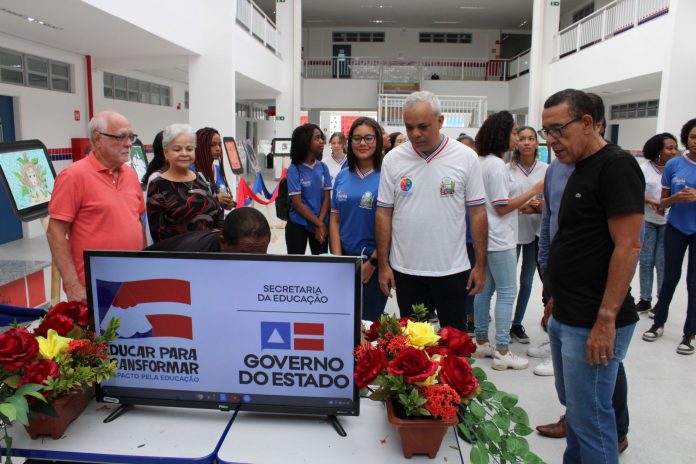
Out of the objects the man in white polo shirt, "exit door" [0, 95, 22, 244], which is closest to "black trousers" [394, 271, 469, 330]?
the man in white polo shirt

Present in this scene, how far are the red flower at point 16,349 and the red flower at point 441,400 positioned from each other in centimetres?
90

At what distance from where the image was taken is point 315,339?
1.38m

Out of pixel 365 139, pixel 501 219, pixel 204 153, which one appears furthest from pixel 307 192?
pixel 501 219

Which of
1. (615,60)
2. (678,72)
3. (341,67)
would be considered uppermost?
(341,67)

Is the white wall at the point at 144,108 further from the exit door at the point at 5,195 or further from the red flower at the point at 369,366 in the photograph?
the red flower at the point at 369,366

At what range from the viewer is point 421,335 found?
55.7 inches

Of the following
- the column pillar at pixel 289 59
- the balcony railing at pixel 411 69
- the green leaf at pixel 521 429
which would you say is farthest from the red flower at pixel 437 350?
the balcony railing at pixel 411 69

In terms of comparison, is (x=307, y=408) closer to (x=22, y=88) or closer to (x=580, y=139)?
(x=580, y=139)

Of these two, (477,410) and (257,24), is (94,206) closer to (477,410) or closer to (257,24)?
(477,410)

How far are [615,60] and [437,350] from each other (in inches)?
479

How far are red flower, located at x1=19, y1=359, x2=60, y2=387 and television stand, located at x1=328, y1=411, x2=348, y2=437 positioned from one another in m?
0.68

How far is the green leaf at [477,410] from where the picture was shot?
129 centimetres

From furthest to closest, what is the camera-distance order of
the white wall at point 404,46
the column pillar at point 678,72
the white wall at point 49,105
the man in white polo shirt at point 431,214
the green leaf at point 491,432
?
the white wall at point 404,46 → the column pillar at point 678,72 → the white wall at point 49,105 → the man in white polo shirt at point 431,214 → the green leaf at point 491,432

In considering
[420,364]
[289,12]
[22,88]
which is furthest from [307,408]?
[289,12]
